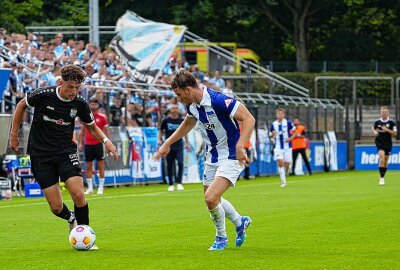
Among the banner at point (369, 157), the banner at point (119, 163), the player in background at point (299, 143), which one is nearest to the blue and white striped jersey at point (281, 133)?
the banner at point (119, 163)

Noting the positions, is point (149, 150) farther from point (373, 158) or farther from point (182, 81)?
point (182, 81)

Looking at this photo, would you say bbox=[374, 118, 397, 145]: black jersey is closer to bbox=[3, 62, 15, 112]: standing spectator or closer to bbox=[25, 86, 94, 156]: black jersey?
bbox=[3, 62, 15, 112]: standing spectator

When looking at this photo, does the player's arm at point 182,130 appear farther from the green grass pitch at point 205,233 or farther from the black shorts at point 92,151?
the black shorts at point 92,151

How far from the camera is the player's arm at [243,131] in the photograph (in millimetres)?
12984

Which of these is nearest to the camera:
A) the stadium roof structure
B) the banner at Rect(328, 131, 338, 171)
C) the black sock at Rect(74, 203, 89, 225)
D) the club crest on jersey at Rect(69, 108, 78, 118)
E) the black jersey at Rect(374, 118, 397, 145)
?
the black sock at Rect(74, 203, 89, 225)

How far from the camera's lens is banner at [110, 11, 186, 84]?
35938mm

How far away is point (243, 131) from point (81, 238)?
2.34m

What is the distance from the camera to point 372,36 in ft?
210

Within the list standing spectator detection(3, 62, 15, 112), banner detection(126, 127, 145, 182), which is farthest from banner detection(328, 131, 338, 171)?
standing spectator detection(3, 62, 15, 112)

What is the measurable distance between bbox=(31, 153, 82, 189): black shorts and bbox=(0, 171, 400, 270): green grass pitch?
865 millimetres

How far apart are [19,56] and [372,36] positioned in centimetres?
3846

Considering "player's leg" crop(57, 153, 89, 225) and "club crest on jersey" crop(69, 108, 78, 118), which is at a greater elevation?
"club crest on jersey" crop(69, 108, 78, 118)

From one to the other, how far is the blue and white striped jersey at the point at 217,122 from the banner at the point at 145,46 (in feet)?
71.2

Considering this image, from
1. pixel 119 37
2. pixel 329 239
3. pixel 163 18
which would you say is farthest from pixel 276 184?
pixel 163 18
